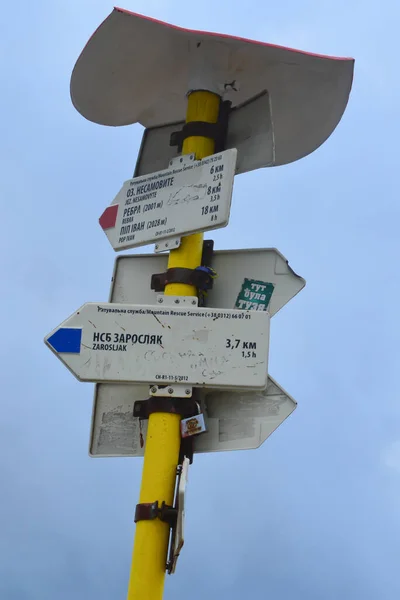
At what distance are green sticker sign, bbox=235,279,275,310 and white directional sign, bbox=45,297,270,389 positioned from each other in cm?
48

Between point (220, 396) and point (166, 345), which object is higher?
point (166, 345)

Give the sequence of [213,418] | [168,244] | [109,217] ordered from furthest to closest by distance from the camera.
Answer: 1. [109,217]
2. [168,244]
3. [213,418]

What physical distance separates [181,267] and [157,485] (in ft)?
3.96

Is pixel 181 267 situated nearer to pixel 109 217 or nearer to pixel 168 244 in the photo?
pixel 168 244

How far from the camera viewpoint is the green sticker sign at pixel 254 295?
4.78 m

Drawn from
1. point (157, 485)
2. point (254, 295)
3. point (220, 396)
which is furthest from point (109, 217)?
point (157, 485)

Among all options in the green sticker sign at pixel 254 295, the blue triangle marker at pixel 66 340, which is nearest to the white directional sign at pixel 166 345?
the blue triangle marker at pixel 66 340

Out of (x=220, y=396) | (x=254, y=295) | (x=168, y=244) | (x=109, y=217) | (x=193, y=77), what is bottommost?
(x=220, y=396)

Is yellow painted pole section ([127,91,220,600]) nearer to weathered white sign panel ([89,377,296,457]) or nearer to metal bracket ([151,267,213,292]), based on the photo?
metal bracket ([151,267,213,292])

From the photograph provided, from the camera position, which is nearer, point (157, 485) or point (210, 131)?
point (157, 485)

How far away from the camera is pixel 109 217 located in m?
5.08

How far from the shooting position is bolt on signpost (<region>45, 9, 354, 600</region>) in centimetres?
422

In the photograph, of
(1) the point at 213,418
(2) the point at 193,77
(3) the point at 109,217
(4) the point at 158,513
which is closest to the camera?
(4) the point at 158,513

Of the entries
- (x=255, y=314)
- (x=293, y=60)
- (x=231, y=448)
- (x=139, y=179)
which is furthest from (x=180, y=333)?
(x=293, y=60)
